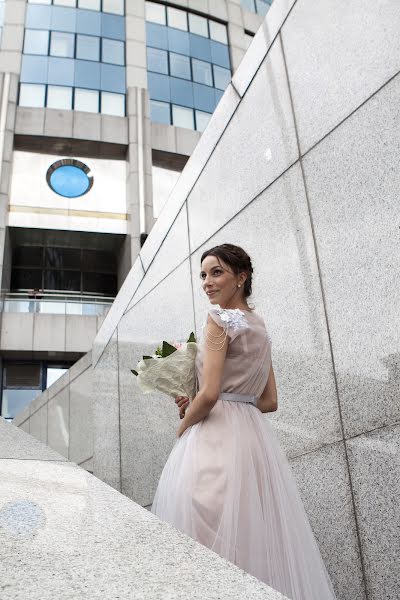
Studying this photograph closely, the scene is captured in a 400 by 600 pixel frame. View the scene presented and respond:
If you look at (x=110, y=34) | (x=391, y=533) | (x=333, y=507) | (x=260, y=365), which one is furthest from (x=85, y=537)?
(x=110, y=34)

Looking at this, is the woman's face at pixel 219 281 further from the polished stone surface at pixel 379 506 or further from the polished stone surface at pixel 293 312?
the polished stone surface at pixel 379 506

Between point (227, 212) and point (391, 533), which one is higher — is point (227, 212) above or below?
above

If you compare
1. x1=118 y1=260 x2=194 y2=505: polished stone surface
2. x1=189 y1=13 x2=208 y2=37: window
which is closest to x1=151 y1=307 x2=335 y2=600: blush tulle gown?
x1=118 y1=260 x2=194 y2=505: polished stone surface

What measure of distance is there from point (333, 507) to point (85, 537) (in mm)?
2294

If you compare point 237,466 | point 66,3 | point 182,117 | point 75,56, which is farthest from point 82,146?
point 237,466

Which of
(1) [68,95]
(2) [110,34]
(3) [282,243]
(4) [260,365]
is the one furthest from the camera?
(2) [110,34]

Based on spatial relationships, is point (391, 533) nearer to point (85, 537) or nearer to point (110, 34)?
point (85, 537)

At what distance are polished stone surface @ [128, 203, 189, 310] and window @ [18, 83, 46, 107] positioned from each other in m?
22.4

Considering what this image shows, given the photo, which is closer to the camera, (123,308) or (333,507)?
(333,507)

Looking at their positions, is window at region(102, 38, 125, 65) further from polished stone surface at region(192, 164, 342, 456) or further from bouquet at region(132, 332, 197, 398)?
bouquet at region(132, 332, 197, 398)

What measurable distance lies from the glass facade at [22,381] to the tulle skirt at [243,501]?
23043 mm

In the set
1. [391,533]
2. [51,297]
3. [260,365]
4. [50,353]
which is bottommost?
[391,533]

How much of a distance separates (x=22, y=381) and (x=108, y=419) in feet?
61.1

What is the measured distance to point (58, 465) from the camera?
2.59 metres
